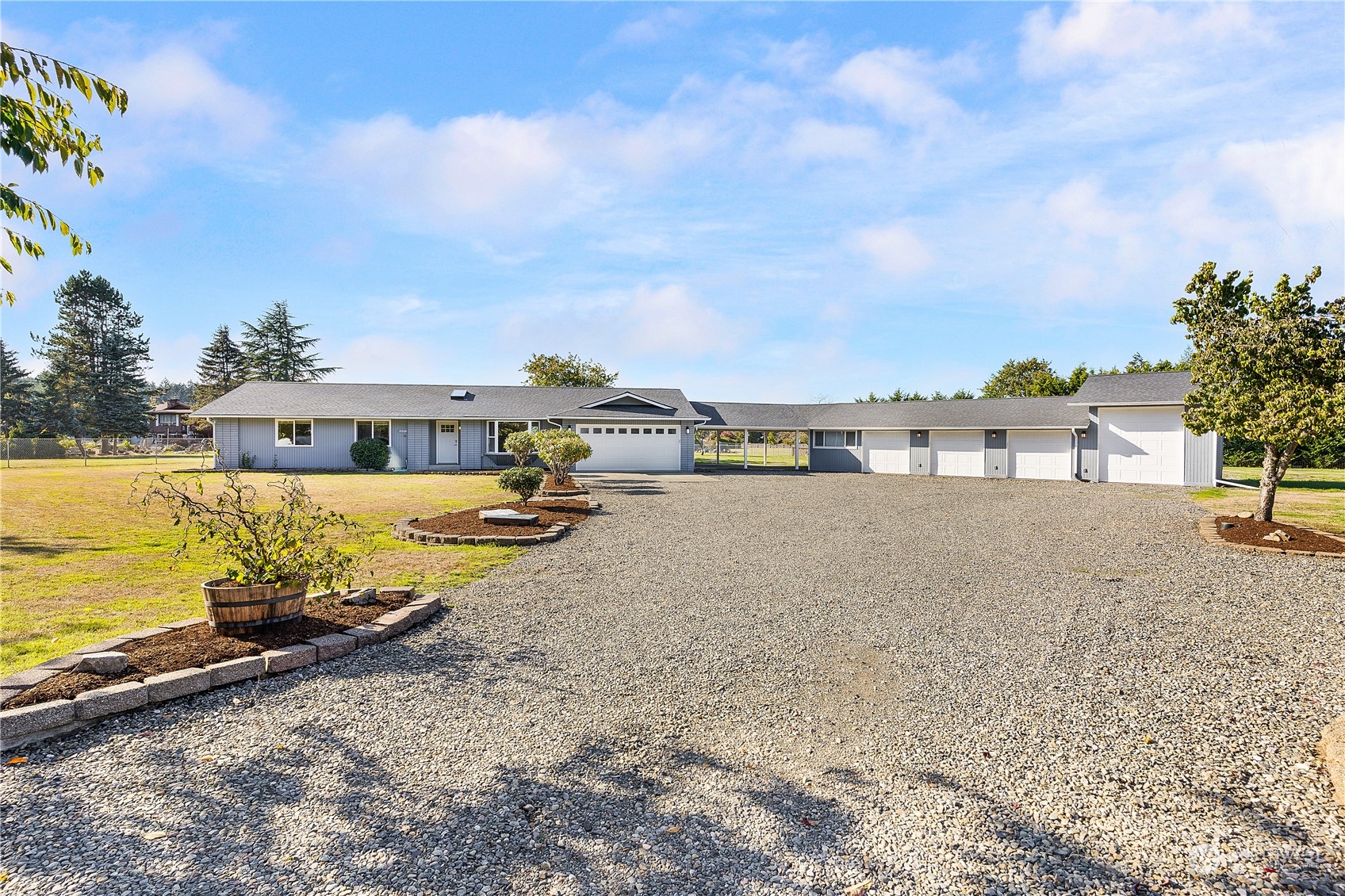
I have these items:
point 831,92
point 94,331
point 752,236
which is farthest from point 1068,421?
point 94,331

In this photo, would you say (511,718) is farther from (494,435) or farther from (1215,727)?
(494,435)

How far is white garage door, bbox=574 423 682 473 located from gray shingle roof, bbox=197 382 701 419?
0.80m

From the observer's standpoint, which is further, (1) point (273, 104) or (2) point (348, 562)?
(1) point (273, 104)

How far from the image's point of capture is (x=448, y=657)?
515cm

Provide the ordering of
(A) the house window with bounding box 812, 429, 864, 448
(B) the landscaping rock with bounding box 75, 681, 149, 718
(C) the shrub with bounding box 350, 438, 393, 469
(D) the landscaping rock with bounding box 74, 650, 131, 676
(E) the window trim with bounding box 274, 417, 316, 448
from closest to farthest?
(B) the landscaping rock with bounding box 75, 681, 149, 718, (D) the landscaping rock with bounding box 74, 650, 131, 676, (C) the shrub with bounding box 350, 438, 393, 469, (E) the window trim with bounding box 274, 417, 316, 448, (A) the house window with bounding box 812, 429, 864, 448

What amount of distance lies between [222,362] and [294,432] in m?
41.9

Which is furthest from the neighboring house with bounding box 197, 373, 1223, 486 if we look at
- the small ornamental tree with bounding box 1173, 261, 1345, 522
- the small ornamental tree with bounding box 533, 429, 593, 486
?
the small ornamental tree with bounding box 1173, 261, 1345, 522

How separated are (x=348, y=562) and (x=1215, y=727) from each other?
674 cm

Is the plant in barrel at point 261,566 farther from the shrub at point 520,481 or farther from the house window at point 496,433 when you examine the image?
the house window at point 496,433

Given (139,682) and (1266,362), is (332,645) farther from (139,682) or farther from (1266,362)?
(1266,362)

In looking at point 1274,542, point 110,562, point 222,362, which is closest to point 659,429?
point 1274,542

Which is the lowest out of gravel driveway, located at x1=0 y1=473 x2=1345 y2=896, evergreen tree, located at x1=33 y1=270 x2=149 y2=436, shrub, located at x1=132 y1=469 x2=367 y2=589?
→ gravel driveway, located at x1=0 y1=473 x2=1345 y2=896

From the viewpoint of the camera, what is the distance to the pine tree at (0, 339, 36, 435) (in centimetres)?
4212

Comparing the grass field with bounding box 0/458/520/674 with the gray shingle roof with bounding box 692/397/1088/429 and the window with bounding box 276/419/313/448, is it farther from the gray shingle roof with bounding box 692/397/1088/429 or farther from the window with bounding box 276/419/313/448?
the gray shingle roof with bounding box 692/397/1088/429
